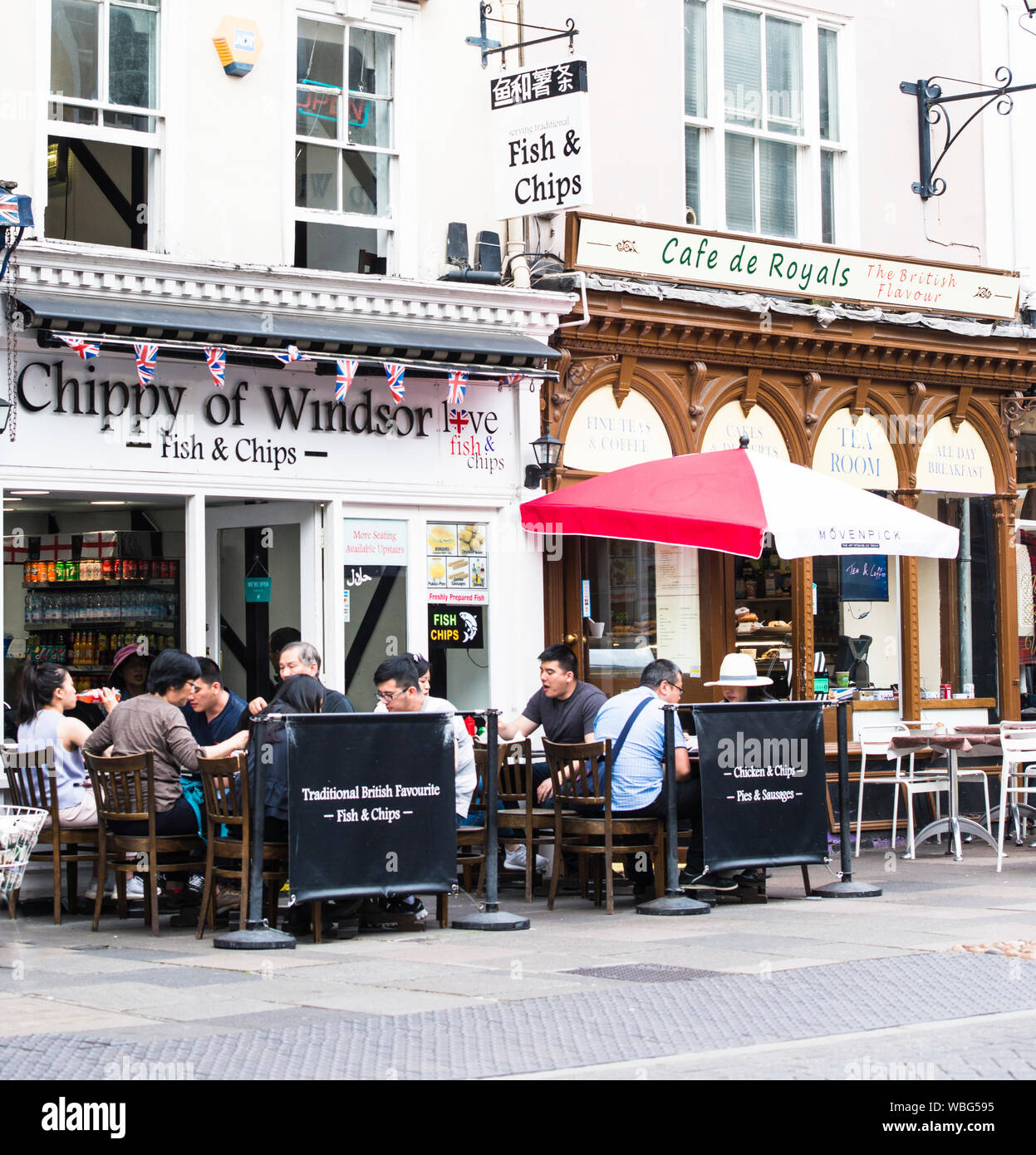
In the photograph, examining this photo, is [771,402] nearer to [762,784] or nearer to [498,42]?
[498,42]

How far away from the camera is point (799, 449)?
16.5 m

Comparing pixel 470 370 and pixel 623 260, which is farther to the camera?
pixel 623 260

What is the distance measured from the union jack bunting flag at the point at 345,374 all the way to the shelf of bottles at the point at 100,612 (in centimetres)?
262

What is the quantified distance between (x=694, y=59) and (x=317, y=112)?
13.6ft

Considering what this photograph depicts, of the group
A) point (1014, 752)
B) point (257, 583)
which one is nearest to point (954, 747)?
point (1014, 752)

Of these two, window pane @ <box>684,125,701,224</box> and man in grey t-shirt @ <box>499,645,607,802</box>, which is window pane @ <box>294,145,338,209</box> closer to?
window pane @ <box>684,125,701,224</box>

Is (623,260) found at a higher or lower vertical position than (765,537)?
higher

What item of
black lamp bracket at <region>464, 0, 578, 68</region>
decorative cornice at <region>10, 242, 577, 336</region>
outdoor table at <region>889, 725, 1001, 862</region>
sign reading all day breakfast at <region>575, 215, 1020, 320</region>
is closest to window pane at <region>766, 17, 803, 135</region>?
sign reading all day breakfast at <region>575, 215, 1020, 320</region>

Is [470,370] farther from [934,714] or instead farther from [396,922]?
[934,714]

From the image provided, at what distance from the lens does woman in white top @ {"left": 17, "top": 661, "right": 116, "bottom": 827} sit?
11.0 metres

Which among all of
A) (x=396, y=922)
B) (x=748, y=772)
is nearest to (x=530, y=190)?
(x=748, y=772)
